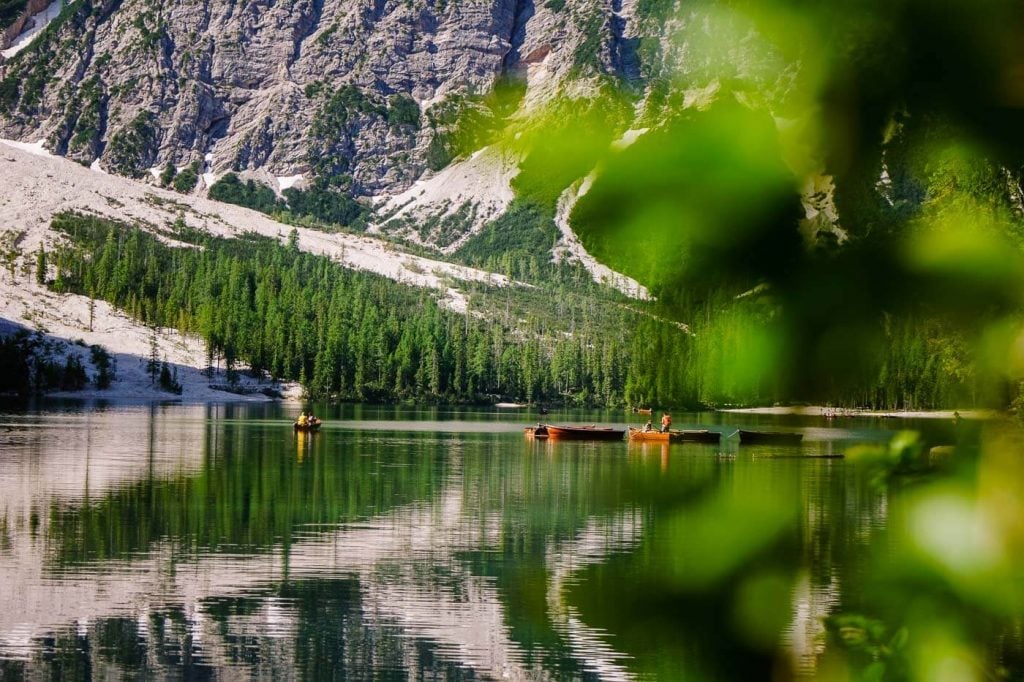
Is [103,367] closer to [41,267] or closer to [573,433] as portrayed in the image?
[41,267]

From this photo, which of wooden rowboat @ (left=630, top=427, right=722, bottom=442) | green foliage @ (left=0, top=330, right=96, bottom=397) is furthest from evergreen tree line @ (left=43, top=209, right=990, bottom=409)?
wooden rowboat @ (left=630, top=427, right=722, bottom=442)

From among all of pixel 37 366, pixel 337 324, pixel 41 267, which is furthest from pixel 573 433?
pixel 41 267

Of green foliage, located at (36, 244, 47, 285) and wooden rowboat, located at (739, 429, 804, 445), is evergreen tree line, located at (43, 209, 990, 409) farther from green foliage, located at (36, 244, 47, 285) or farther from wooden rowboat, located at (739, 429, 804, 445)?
wooden rowboat, located at (739, 429, 804, 445)

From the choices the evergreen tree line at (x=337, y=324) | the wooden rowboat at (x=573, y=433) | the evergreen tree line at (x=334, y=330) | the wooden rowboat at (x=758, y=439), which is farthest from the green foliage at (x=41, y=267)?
the wooden rowboat at (x=758, y=439)

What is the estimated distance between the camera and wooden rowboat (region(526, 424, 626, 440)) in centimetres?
7562

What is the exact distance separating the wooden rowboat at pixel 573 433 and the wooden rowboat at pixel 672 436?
438 cm

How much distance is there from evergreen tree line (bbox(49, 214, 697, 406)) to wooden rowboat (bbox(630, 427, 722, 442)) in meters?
66.1

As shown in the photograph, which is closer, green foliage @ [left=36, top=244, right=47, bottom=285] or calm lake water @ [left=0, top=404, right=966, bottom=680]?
calm lake water @ [left=0, top=404, right=966, bottom=680]

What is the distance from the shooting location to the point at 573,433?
76062 mm

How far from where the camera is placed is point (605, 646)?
1858 cm

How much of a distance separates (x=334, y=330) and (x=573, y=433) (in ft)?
278

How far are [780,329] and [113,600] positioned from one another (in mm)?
22481

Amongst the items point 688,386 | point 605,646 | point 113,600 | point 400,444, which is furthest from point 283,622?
point 400,444

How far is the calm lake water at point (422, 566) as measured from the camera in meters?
2.02
